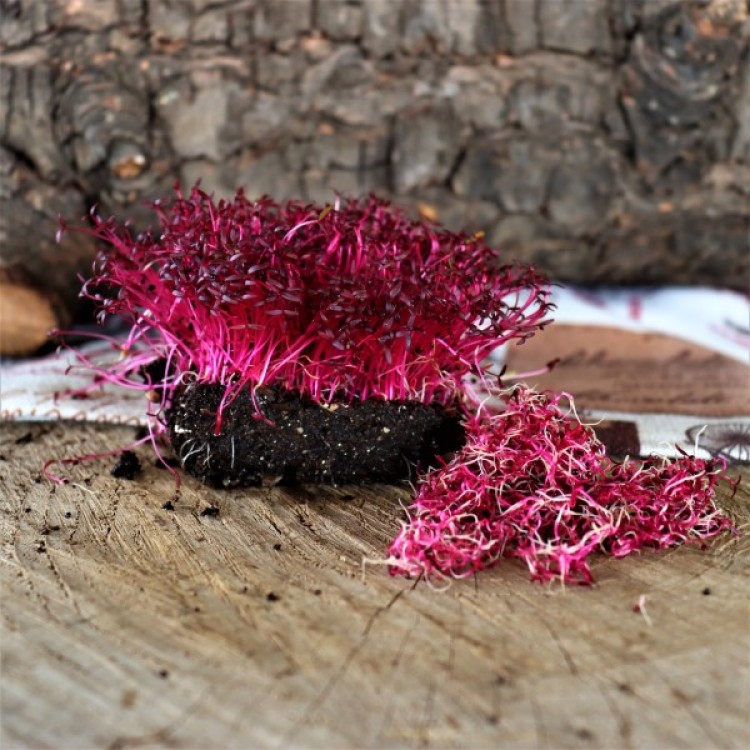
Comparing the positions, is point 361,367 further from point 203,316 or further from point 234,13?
point 234,13

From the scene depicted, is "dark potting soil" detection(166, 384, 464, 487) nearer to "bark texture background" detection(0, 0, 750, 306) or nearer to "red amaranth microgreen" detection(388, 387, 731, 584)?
"red amaranth microgreen" detection(388, 387, 731, 584)

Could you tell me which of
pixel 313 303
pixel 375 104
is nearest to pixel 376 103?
pixel 375 104

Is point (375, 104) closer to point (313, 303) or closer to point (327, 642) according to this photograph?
point (313, 303)

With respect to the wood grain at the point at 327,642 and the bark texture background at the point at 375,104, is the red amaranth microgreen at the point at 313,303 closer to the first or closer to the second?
the wood grain at the point at 327,642

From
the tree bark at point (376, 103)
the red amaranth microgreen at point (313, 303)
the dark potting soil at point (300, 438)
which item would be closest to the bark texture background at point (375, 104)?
the tree bark at point (376, 103)

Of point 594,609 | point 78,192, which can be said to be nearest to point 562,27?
point 78,192

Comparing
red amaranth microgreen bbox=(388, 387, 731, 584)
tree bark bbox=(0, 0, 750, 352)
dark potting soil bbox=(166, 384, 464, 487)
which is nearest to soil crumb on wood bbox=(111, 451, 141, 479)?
dark potting soil bbox=(166, 384, 464, 487)
